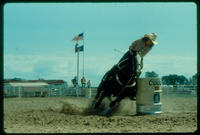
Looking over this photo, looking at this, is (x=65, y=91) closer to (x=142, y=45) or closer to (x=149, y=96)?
(x=142, y=45)

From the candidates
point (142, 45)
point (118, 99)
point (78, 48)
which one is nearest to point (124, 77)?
point (118, 99)

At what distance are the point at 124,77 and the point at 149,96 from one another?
3.27ft

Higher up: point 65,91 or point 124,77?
point 124,77

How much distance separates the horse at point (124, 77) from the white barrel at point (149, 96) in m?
0.34

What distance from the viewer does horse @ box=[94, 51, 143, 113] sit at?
30.2 feet

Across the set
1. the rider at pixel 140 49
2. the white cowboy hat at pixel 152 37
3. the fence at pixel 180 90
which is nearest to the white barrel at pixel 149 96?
the rider at pixel 140 49

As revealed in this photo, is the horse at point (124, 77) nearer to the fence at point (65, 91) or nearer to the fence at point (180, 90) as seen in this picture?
the fence at point (65, 91)

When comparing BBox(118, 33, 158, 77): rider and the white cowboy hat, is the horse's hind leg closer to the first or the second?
BBox(118, 33, 158, 77): rider

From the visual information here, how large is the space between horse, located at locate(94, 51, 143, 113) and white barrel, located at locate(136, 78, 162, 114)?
0.34m

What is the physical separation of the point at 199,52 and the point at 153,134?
1.77m

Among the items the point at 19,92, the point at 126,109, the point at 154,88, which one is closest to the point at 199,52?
the point at 154,88

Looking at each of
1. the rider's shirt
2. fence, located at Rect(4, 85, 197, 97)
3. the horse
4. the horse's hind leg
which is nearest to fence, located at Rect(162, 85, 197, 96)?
fence, located at Rect(4, 85, 197, 97)

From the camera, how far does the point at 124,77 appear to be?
9.32 m

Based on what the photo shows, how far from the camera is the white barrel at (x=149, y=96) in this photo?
8867 mm
